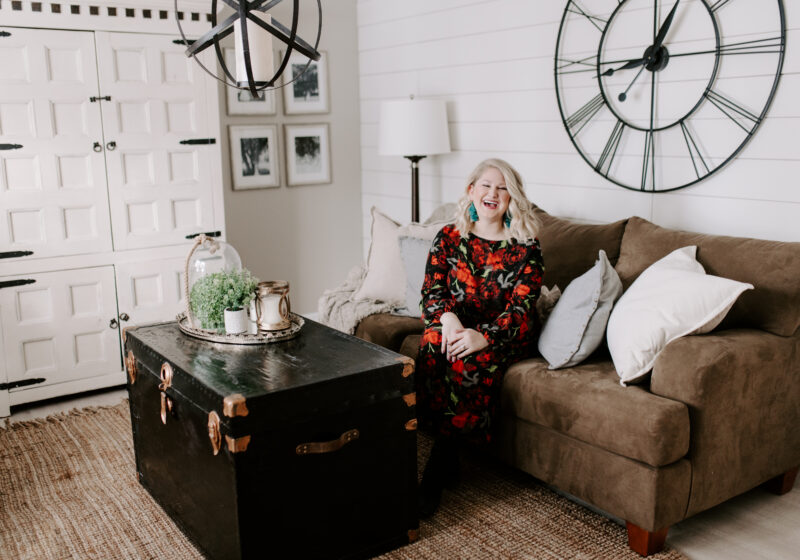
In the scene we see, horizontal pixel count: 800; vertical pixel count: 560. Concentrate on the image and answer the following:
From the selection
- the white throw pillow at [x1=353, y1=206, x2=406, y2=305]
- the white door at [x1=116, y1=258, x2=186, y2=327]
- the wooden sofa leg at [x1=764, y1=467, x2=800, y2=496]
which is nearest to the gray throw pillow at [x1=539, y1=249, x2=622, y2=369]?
the wooden sofa leg at [x1=764, y1=467, x2=800, y2=496]

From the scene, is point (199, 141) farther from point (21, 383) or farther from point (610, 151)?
point (610, 151)

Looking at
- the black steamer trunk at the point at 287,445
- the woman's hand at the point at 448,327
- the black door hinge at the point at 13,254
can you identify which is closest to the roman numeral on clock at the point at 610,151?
the woman's hand at the point at 448,327

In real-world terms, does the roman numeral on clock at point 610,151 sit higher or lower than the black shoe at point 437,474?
higher

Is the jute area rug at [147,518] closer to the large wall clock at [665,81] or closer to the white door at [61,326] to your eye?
the white door at [61,326]

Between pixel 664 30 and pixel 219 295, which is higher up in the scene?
pixel 664 30

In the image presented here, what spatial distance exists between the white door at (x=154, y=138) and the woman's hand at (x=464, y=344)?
194 centimetres

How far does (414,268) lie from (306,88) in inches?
77.1

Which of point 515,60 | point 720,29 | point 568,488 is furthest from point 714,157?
point 568,488

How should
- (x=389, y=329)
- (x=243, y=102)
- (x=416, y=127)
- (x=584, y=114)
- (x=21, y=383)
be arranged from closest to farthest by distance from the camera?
(x=389, y=329)
(x=584, y=114)
(x=21, y=383)
(x=416, y=127)
(x=243, y=102)

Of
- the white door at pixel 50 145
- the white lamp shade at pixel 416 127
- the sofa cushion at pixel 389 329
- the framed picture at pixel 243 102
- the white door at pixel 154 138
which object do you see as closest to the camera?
the sofa cushion at pixel 389 329

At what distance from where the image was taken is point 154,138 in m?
3.77

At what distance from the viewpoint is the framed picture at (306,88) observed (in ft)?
15.3

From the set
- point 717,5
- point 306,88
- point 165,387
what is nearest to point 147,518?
point 165,387

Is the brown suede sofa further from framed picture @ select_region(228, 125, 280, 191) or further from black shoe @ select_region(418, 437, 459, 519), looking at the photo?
framed picture @ select_region(228, 125, 280, 191)
